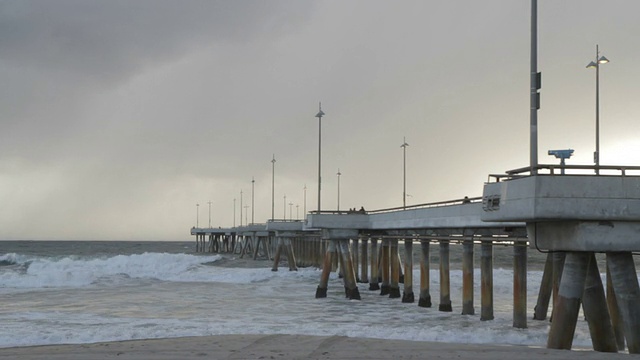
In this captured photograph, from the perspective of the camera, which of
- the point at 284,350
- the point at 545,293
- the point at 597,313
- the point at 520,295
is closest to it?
the point at 597,313

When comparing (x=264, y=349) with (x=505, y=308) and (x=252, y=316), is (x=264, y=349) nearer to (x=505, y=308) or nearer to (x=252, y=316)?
(x=252, y=316)

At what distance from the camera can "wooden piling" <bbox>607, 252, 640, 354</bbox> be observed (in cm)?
1341

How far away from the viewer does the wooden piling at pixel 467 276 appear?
87.2 feet

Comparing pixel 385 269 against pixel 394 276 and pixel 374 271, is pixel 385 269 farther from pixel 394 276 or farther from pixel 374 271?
pixel 374 271

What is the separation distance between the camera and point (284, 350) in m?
15.9

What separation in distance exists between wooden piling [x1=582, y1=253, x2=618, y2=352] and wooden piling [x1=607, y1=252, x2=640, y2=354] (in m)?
0.61

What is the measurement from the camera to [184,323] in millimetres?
25812

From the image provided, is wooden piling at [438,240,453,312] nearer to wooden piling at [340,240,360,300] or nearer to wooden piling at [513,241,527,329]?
wooden piling at [513,241,527,329]

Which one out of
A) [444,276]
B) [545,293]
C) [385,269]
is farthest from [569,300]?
[385,269]

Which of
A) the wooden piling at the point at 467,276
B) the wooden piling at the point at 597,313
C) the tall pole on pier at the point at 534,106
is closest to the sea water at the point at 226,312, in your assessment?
the wooden piling at the point at 467,276

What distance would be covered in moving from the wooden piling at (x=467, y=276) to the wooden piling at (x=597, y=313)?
1184 centimetres

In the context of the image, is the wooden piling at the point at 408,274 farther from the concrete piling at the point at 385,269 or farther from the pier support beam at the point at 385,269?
the pier support beam at the point at 385,269

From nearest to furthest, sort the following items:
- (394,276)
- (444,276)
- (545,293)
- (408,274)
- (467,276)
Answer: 1. (467,276)
2. (545,293)
3. (444,276)
4. (408,274)
5. (394,276)

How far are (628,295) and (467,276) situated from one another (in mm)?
13165
